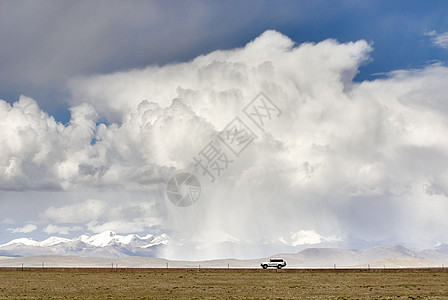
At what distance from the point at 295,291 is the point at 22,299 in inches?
1442

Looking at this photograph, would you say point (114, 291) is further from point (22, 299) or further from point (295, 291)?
point (295, 291)

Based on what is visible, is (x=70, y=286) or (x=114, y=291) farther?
(x=70, y=286)

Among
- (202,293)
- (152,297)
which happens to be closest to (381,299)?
(202,293)

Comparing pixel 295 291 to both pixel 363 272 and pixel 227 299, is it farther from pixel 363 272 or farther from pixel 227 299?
pixel 363 272

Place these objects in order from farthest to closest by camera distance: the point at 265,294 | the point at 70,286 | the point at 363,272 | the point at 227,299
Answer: the point at 363,272, the point at 70,286, the point at 265,294, the point at 227,299

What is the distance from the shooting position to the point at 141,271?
12719cm

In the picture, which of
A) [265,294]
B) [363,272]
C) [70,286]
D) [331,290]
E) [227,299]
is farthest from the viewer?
[363,272]

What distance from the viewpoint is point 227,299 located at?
63375 millimetres

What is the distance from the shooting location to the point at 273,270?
129375 millimetres

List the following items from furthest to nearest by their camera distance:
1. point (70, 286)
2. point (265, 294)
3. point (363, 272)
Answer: point (363, 272) < point (70, 286) < point (265, 294)

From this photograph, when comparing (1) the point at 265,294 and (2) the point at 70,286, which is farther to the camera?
(2) the point at 70,286

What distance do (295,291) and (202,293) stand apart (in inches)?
530

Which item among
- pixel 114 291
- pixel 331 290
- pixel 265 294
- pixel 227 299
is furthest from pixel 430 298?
pixel 114 291

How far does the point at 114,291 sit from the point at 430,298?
1674 inches
